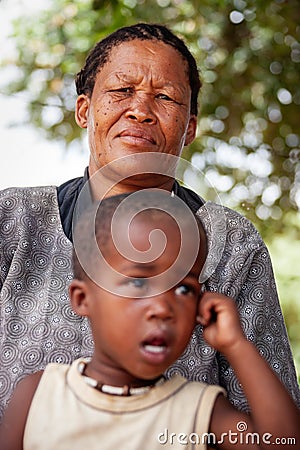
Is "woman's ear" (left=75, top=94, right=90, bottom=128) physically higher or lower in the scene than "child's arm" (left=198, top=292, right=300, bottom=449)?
lower

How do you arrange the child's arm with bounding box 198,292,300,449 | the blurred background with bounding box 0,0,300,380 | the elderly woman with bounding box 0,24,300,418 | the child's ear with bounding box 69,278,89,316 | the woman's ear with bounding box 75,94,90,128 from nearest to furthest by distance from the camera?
the child's arm with bounding box 198,292,300,449 < the child's ear with bounding box 69,278,89,316 < the elderly woman with bounding box 0,24,300,418 < the woman's ear with bounding box 75,94,90,128 < the blurred background with bounding box 0,0,300,380

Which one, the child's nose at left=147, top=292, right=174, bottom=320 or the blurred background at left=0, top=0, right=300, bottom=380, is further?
the blurred background at left=0, top=0, right=300, bottom=380

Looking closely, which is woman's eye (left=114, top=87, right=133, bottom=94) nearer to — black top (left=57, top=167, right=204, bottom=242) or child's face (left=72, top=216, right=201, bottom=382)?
black top (left=57, top=167, right=204, bottom=242)

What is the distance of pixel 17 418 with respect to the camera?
4.84ft

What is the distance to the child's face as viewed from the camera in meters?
1.40

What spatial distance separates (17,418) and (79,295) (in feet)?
0.78

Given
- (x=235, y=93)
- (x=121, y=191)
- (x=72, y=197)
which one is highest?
(x=121, y=191)

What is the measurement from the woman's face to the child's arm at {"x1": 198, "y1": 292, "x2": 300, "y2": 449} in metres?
0.66

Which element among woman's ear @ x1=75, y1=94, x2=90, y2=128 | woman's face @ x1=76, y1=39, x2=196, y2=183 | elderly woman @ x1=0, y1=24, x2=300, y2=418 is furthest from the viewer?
woman's ear @ x1=75, y1=94, x2=90, y2=128

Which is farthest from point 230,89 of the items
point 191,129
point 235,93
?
point 191,129

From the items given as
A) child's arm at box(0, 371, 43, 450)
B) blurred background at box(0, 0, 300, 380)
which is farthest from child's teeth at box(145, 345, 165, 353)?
blurred background at box(0, 0, 300, 380)

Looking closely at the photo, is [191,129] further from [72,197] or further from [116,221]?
[116,221]

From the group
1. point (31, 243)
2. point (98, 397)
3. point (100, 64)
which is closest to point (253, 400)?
point (98, 397)

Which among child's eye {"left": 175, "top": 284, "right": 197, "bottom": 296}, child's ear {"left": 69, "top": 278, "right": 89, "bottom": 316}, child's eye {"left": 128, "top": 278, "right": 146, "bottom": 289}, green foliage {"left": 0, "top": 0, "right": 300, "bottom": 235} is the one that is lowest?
green foliage {"left": 0, "top": 0, "right": 300, "bottom": 235}
